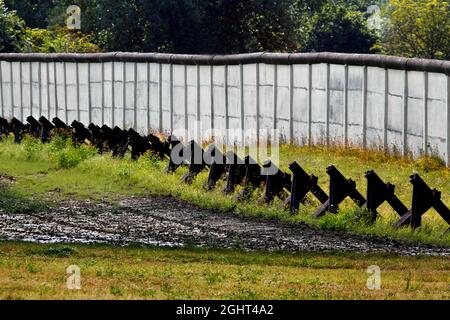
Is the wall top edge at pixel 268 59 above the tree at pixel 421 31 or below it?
above

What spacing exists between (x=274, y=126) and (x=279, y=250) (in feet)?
60.9

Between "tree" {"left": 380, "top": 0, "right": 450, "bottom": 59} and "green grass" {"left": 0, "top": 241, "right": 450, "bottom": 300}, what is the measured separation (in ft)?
230

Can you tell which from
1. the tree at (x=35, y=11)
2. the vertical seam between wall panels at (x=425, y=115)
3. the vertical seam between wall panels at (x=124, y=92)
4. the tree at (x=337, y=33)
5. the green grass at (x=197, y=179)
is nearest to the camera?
the green grass at (x=197, y=179)

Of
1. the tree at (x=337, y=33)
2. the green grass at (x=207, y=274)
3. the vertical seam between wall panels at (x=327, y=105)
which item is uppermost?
the green grass at (x=207, y=274)

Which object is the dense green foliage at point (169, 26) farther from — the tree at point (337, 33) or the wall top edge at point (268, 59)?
the wall top edge at point (268, 59)

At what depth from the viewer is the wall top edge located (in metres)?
30.7

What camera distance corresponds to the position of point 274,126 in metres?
37.2

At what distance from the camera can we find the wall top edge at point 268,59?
1208 inches

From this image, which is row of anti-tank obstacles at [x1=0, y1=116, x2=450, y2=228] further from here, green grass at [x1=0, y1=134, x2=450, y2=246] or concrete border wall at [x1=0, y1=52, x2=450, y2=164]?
concrete border wall at [x1=0, y1=52, x2=450, y2=164]

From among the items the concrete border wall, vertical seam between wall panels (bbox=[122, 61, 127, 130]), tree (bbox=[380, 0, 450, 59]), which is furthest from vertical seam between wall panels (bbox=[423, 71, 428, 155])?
tree (bbox=[380, 0, 450, 59])

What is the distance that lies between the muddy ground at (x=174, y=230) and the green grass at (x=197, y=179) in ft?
1.50

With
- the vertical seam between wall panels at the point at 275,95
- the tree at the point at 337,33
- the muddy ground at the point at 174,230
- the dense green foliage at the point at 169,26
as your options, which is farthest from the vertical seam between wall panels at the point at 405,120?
the tree at the point at 337,33

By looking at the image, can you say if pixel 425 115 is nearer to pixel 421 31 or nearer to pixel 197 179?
pixel 197 179
